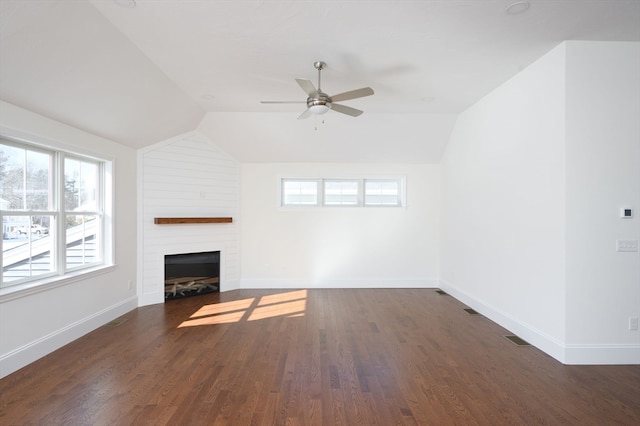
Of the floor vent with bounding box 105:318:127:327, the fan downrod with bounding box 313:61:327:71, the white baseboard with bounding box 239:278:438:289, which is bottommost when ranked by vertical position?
the floor vent with bounding box 105:318:127:327

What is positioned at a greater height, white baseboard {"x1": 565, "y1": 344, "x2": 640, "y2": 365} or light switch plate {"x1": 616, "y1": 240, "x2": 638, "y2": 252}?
light switch plate {"x1": 616, "y1": 240, "x2": 638, "y2": 252}

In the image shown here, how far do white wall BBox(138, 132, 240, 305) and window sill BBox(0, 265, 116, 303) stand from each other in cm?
90

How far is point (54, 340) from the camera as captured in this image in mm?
3041

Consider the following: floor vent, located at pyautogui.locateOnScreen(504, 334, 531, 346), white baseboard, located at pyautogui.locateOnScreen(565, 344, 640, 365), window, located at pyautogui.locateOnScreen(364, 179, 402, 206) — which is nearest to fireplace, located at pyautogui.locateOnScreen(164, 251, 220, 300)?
window, located at pyautogui.locateOnScreen(364, 179, 402, 206)

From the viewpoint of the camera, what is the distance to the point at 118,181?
411 cm

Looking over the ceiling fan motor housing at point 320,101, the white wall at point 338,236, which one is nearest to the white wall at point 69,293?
the white wall at point 338,236

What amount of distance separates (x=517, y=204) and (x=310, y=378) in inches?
117

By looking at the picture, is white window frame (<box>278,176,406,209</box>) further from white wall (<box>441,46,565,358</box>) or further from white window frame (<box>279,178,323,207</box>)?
white wall (<box>441,46,565,358</box>)

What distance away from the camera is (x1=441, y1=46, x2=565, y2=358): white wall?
2893 mm

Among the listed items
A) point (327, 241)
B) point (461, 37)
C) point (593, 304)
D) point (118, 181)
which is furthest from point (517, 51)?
point (118, 181)

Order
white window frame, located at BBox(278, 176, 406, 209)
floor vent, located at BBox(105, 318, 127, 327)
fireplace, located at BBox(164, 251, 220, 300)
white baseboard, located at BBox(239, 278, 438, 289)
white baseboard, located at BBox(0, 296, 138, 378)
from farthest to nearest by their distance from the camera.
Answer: white window frame, located at BBox(278, 176, 406, 209), white baseboard, located at BBox(239, 278, 438, 289), fireplace, located at BBox(164, 251, 220, 300), floor vent, located at BBox(105, 318, 127, 327), white baseboard, located at BBox(0, 296, 138, 378)

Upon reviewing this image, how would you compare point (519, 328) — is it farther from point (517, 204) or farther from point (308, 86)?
point (308, 86)

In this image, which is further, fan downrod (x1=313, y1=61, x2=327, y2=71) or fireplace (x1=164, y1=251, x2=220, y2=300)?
fireplace (x1=164, y1=251, x2=220, y2=300)

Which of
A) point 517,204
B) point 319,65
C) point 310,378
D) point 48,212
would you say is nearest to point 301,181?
point 319,65
